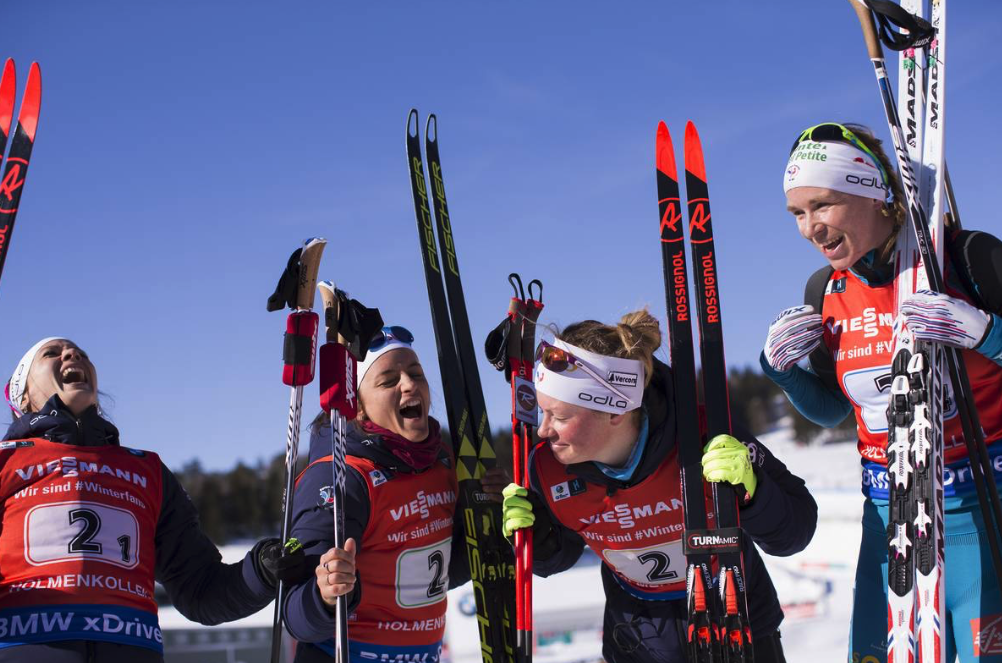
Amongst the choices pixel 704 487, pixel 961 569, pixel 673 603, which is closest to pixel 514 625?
pixel 673 603

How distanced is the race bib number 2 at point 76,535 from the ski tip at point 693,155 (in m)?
2.46

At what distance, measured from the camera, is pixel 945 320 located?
2916 millimetres

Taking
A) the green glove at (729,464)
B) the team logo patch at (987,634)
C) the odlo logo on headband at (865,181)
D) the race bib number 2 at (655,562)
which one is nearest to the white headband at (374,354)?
the race bib number 2 at (655,562)

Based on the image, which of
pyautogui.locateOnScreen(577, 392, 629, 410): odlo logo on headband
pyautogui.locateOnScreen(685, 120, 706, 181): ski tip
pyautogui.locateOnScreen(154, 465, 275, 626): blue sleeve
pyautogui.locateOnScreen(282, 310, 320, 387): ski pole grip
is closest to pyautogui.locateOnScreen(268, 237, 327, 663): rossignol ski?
pyautogui.locateOnScreen(282, 310, 320, 387): ski pole grip

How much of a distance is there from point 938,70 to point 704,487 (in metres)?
1.74

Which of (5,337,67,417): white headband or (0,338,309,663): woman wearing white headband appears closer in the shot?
(0,338,309,663): woman wearing white headband

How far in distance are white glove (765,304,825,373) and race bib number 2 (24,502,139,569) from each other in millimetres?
2345

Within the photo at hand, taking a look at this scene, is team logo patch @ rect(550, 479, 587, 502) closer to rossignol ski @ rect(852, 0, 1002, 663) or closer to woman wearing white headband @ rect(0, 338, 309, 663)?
woman wearing white headband @ rect(0, 338, 309, 663)

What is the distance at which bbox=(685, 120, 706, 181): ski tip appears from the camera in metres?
3.81

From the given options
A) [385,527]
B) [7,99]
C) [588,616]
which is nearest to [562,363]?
[385,527]

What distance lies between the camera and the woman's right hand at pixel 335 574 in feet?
10.3

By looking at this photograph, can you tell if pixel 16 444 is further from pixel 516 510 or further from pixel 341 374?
pixel 516 510

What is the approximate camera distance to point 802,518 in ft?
10.7

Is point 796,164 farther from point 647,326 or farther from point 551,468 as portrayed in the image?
point 551,468
